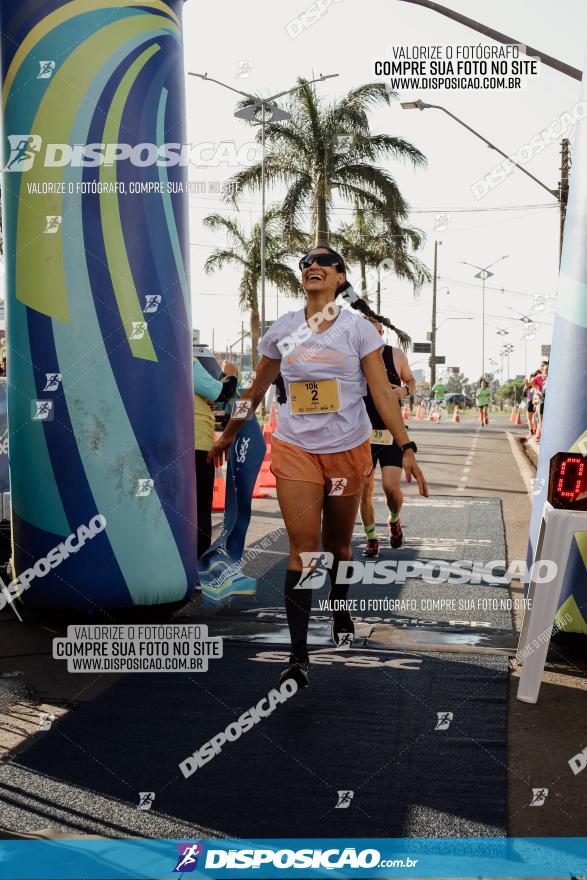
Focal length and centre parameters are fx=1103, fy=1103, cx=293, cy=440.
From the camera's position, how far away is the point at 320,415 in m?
5.67

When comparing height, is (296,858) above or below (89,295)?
below

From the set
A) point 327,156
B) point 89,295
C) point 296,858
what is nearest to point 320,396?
point 89,295

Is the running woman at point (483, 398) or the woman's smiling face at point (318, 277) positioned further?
the running woman at point (483, 398)

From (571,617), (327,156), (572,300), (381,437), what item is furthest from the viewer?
(327,156)

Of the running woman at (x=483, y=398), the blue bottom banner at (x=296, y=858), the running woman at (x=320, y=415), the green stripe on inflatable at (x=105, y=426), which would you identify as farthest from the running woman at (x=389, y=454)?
the running woman at (x=483, y=398)

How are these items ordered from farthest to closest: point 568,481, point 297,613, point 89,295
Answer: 1. point 89,295
2. point 297,613
3. point 568,481

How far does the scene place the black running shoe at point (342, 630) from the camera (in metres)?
6.14

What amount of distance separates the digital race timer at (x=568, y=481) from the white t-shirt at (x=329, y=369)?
43.4 inches

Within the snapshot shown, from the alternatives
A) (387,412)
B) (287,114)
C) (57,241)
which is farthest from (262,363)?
(287,114)

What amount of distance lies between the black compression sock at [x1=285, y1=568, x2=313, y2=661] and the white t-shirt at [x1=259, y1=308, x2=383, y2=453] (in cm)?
68

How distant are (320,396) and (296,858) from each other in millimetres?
2637

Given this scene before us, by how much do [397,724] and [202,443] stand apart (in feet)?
11.7

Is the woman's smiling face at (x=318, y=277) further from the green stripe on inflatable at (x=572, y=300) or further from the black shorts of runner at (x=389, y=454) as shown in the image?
the black shorts of runner at (x=389, y=454)

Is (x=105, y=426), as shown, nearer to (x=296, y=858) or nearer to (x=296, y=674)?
(x=296, y=674)
